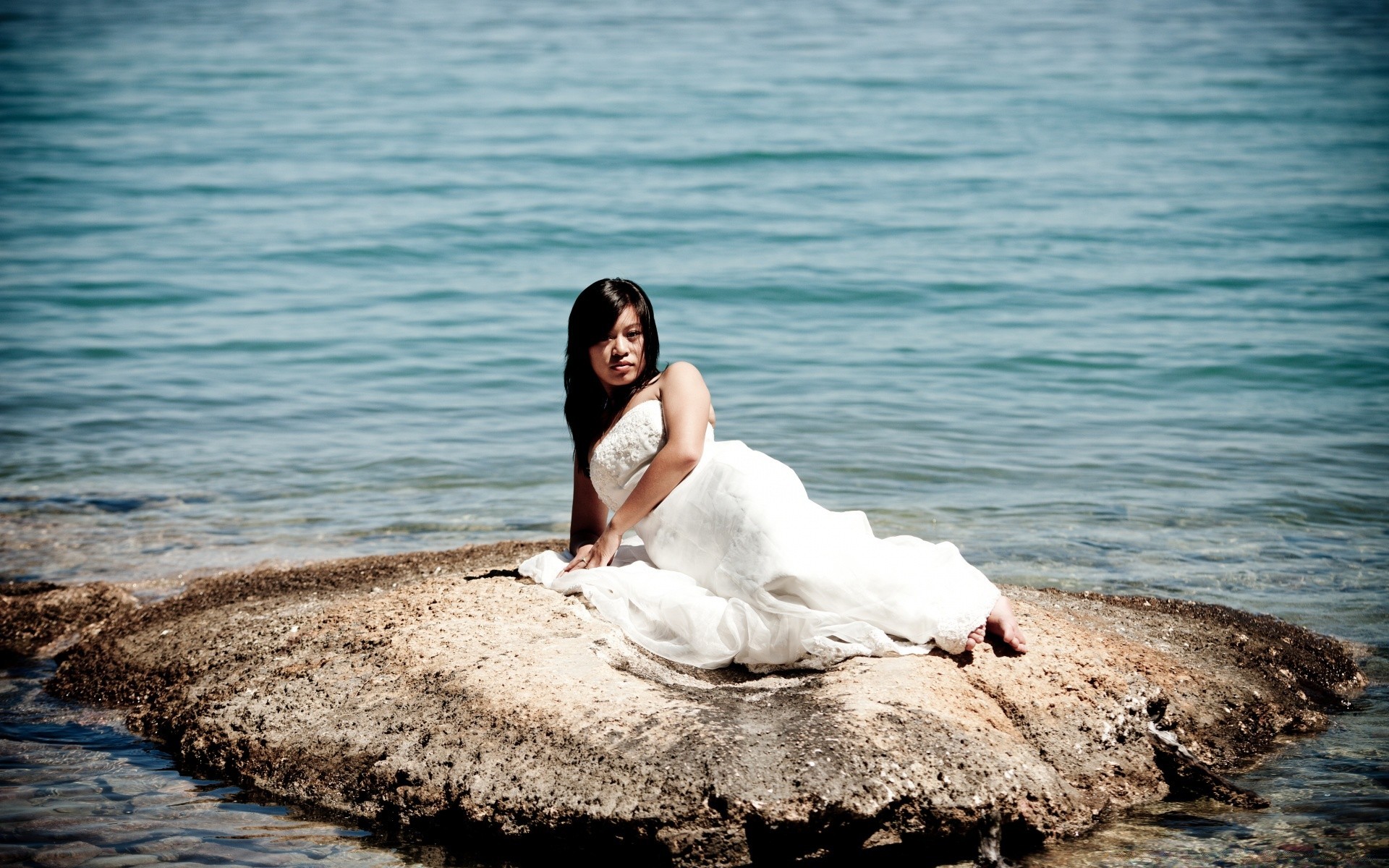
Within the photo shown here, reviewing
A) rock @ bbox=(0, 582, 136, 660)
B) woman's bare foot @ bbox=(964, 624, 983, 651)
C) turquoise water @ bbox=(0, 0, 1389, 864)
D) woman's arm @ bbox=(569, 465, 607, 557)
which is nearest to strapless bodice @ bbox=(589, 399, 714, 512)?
woman's arm @ bbox=(569, 465, 607, 557)

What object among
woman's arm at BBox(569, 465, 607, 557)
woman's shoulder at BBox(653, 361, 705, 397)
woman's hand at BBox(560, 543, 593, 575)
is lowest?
woman's hand at BBox(560, 543, 593, 575)

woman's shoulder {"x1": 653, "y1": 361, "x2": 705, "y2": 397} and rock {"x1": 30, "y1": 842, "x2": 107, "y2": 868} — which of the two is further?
woman's shoulder {"x1": 653, "y1": 361, "x2": 705, "y2": 397}

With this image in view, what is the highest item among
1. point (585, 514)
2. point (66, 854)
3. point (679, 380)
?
point (679, 380)

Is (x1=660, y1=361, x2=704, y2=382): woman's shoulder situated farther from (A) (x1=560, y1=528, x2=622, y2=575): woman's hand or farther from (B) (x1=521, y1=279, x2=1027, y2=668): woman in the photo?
(A) (x1=560, y1=528, x2=622, y2=575): woman's hand

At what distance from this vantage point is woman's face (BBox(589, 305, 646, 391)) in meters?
5.02

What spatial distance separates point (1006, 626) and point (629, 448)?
61.8 inches

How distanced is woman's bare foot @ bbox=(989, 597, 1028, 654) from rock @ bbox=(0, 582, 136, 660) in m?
4.13

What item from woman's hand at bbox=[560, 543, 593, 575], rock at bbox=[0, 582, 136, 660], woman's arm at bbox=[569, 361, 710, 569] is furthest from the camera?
rock at bbox=[0, 582, 136, 660]

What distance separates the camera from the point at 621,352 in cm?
504

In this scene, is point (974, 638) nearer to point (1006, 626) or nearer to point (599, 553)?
point (1006, 626)

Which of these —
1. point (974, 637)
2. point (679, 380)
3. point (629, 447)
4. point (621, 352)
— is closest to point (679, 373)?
point (679, 380)

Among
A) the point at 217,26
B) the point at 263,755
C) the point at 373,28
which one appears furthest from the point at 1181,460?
the point at 217,26

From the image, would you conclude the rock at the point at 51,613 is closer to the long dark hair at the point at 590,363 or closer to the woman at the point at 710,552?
the woman at the point at 710,552

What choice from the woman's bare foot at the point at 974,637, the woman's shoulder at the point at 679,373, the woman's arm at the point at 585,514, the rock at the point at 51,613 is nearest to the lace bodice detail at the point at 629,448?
the woman's shoulder at the point at 679,373
